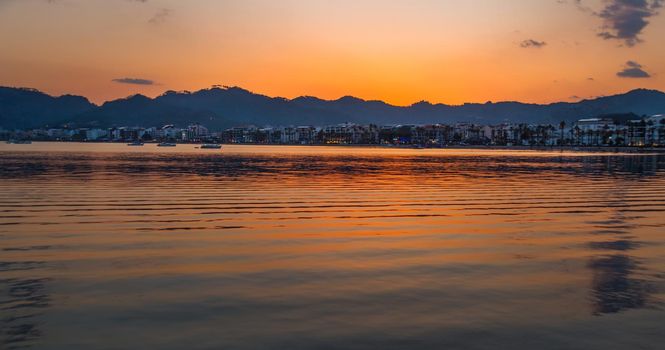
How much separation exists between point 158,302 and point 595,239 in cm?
1379

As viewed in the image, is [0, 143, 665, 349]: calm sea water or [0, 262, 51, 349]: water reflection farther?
[0, 143, 665, 349]: calm sea water

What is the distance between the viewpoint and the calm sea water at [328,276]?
9227 mm

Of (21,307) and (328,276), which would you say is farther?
(328,276)

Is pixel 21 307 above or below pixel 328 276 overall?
above

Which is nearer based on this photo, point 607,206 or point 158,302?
point 158,302

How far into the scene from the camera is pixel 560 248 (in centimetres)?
1689

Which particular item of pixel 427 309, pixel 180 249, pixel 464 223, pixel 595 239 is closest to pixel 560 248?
pixel 595 239

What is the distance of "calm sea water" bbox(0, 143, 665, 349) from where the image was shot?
9.23 m

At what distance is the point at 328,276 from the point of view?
1309 centimetres

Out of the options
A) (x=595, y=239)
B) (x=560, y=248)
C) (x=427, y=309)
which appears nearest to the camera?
(x=427, y=309)

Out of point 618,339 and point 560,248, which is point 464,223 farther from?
point 618,339

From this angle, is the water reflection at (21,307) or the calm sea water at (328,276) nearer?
the water reflection at (21,307)

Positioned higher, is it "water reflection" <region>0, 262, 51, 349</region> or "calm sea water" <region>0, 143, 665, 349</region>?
"water reflection" <region>0, 262, 51, 349</region>

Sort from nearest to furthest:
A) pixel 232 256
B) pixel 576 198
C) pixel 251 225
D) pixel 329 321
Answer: pixel 329 321
pixel 232 256
pixel 251 225
pixel 576 198
